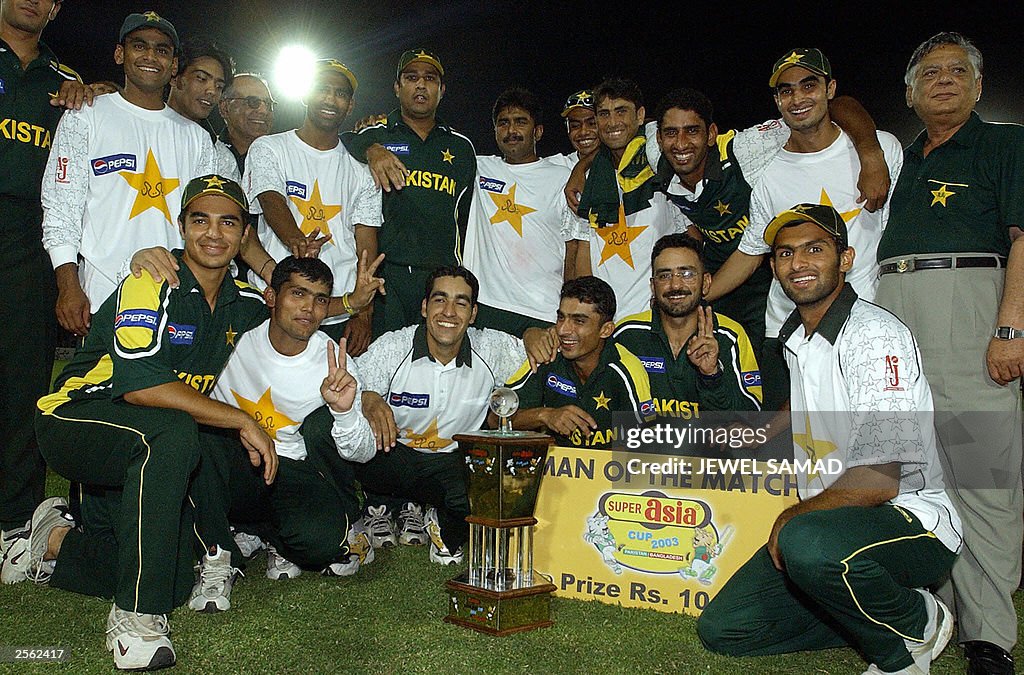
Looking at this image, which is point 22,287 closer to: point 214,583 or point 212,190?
point 212,190

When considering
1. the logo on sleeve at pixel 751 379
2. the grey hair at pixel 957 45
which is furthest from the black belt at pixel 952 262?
the logo on sleeve at pixel 751 379

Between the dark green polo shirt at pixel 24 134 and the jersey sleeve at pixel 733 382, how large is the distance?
319 centimetres

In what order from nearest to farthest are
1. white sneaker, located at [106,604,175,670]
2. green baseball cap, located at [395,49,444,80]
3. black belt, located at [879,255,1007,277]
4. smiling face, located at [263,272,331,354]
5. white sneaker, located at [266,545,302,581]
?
white sneaker, located at [106,604,175,670] < black belt, located at [879,255,1007,277] < white sneaker, located at [266,545,302,581] < smiling face, located at [263,272,331,354] < green baseball cap, located at [395,49,444,80]

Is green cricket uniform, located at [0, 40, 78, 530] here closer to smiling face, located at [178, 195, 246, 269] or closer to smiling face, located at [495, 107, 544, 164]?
smiling face, located at [178, 195, 246, 269]

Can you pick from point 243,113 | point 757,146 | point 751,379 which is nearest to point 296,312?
point 243,113

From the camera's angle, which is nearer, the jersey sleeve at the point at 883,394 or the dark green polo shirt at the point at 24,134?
the jersey sleeve at the point at 883,394

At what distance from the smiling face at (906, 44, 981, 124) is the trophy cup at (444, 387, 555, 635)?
74.9 inches

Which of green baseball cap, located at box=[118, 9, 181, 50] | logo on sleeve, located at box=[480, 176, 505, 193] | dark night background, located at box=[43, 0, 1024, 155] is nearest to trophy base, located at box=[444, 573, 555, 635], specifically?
logo on sleeve, located at box=[480, 176, 505, 193]

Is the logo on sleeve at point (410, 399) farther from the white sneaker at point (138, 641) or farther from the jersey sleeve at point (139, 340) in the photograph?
the white sneaker at point (138, 641)

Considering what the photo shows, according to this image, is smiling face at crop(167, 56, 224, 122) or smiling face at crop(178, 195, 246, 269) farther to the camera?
smiling face at crop(167, 56, 224, 122)

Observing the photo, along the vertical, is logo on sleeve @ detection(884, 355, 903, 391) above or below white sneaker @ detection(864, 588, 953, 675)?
above

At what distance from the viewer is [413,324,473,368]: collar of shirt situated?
4.34 metres

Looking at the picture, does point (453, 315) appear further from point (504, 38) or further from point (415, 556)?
point (504, 38)

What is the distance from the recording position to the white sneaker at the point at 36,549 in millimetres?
3588
